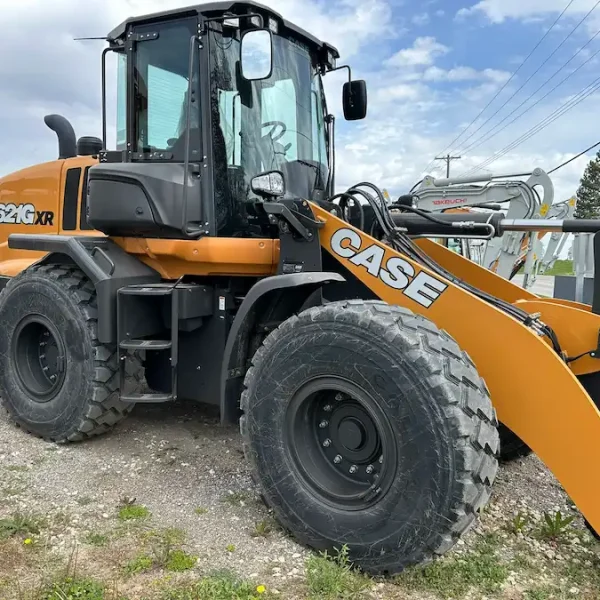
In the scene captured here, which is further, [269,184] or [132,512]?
[269,184]

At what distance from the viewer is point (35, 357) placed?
4.93 m

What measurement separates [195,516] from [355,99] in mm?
3182

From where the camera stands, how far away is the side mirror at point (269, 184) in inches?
143

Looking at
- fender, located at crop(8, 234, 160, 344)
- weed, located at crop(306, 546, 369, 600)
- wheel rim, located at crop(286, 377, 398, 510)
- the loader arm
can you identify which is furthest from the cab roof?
weed, located at crop(306, 546, 369, 600)

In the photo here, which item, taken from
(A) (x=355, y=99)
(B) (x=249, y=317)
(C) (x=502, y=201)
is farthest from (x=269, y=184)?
(C) (x=502, y=201)

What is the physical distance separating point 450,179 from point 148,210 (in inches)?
286

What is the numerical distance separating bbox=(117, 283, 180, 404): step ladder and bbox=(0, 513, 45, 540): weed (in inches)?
38.8

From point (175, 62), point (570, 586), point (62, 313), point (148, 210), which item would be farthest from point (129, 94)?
point (570, 586)

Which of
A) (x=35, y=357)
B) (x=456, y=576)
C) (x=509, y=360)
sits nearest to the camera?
(x=456, y=576)

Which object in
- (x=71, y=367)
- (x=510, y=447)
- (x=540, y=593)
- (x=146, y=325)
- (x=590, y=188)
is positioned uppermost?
(x=590, y=188)

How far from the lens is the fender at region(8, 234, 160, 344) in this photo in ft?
13.6

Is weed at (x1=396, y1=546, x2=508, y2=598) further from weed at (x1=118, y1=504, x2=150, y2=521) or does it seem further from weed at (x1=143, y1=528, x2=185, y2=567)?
weed at (x1=118, y1=504, x2=150, y2=521)

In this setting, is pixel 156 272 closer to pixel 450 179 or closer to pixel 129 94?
pixel 129 94

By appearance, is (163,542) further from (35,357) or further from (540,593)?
(35,357)
